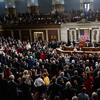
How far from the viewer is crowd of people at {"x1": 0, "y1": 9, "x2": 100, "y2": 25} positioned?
28406mm

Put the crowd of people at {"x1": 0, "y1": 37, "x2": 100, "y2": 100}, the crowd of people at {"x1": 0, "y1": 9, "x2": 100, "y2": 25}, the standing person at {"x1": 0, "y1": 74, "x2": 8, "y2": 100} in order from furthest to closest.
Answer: the crowd of people at {"x1": 0, "y1": 9, "x2": 100, "y2": 25}
the crowd of people at {"x1": 0, "y1": 37, "x2": 100, "y2": 100}
the standing person at {"x1": 0, "y1": 74, "x2": 8, "y2": 100}

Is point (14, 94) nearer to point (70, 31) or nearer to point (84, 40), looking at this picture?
point (84, 40)

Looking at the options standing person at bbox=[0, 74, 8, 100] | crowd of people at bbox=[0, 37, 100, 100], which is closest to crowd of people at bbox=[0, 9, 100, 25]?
crowd of people at bbox=[0, 37, 100, 100]

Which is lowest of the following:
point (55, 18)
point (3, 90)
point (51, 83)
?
point (51, 83)

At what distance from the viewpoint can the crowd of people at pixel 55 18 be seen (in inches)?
1118

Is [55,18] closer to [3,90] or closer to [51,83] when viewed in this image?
[51,83]

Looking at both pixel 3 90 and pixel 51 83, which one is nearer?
pixel 3 90


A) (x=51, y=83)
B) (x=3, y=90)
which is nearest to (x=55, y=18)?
(x=51, y=83)

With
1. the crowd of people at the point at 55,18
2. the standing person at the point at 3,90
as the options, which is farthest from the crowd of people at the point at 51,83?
the crowd of people at the point at 55,18

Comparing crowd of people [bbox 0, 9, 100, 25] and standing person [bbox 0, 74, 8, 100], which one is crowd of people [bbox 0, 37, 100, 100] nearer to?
standing person [bbox 0, 74, 8, 100]

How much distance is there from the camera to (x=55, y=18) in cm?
2920

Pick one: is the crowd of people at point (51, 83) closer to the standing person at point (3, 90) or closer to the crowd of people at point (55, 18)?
the standing person at point (3, 90)

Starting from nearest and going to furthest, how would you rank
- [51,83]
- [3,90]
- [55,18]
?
1. [3,90]
2. [51,83]
3. [55,18]

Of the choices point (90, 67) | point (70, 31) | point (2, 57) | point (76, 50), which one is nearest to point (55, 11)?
point (70, 31)
